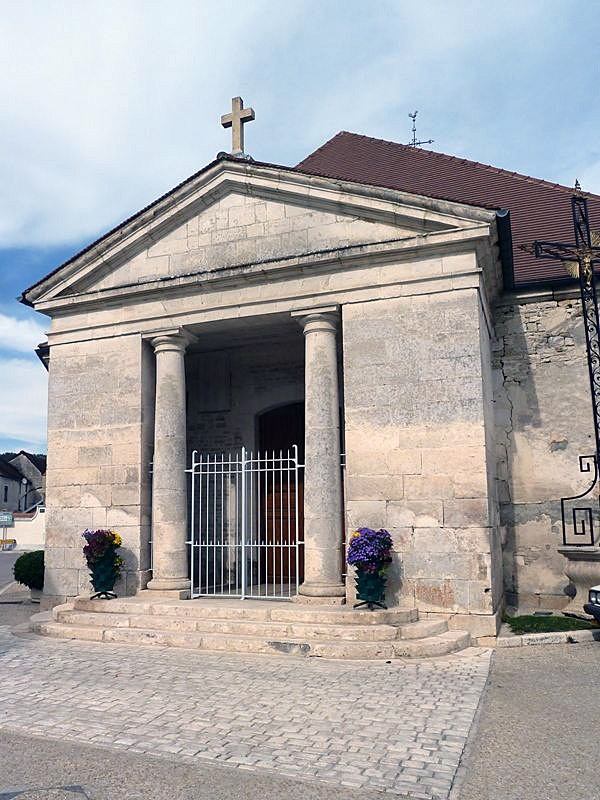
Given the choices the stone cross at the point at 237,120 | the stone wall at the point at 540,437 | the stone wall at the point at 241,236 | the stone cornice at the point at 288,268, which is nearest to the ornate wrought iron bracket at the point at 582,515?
the stone wall at the point at 540,437

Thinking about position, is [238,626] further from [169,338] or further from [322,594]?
[169,338]

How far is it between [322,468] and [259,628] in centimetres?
213

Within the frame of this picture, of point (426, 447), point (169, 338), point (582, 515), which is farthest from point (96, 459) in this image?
point (582, 515)

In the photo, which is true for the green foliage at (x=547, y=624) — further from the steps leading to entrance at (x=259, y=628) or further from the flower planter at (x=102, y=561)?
the flower planter at (x=102, y=561)

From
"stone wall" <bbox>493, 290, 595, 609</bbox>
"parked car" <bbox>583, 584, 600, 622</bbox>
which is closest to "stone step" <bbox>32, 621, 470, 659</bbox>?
"parked car" <bbox>583, 584, 600, 622</bbox>

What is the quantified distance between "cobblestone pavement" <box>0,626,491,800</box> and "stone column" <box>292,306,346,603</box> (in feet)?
5.12

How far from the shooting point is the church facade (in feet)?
27.3

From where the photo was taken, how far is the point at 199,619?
8.40 m

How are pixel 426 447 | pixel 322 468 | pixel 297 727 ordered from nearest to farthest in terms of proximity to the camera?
pixel 297 727, pixel 426 447, pixel 322 468

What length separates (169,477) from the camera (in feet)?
31.8

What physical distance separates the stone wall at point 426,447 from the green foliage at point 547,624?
42cm

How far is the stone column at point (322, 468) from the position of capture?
28.4 feet

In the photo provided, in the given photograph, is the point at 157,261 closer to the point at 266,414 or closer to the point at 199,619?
the point at 266,414

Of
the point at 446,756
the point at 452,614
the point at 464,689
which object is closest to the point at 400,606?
the point at 452,614
